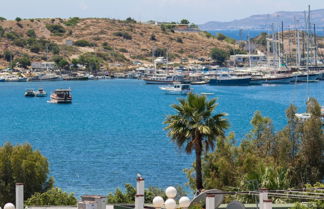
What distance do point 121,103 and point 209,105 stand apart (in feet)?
359

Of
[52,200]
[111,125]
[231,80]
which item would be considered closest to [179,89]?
[231,80]

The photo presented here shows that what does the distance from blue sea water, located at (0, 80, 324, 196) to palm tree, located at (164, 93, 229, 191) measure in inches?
683

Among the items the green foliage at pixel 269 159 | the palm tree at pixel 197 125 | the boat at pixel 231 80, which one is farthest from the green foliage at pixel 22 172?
the boat at pixel 231 80

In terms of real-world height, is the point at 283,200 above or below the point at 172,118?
below

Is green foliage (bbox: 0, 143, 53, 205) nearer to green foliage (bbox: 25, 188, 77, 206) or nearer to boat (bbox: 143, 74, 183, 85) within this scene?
green foliage (bbox: 25, 188, 77, 206)

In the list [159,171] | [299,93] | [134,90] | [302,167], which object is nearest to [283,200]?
[302,167]

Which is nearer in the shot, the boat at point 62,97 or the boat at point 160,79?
the boat at point 62,97

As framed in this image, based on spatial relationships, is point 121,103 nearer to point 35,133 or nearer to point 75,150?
point 35,133

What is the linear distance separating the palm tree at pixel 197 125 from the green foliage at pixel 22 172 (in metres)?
7.30

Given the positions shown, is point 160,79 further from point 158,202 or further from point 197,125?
point 158,202

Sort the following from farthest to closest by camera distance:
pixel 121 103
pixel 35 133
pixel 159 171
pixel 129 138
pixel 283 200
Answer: pixel 121 103 < pixel 35 133 < pixel 129 138 < pixel 159 171 < pixel 283 200

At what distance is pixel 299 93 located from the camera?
510 feet

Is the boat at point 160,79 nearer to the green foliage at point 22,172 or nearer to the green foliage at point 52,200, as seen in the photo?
the green foliage at point 22,172

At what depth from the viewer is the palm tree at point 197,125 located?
3247cm
